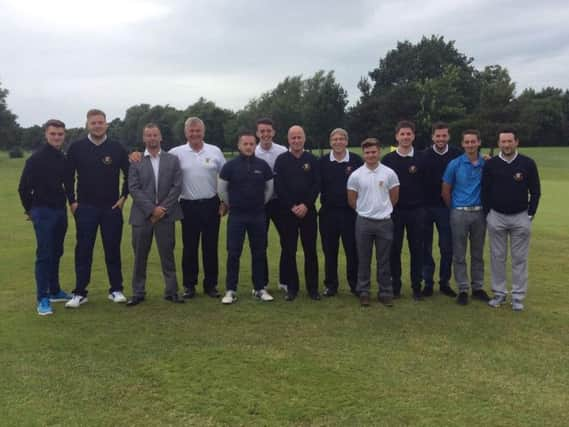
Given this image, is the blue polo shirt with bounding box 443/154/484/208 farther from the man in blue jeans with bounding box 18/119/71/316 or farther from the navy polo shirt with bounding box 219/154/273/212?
the man in blue jeans with bounding box 18/119/71/316

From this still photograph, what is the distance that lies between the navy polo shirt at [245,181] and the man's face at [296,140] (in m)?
0.49

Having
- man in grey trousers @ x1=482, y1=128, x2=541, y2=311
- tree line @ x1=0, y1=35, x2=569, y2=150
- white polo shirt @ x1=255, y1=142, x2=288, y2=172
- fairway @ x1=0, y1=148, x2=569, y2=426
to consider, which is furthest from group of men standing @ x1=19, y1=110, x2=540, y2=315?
tree line @ x1=0, y1=35, x2=569, y2=150

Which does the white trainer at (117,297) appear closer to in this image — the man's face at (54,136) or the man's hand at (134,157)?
the man's hand at (134,157)

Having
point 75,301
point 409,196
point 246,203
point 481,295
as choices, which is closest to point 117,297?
point 75,301

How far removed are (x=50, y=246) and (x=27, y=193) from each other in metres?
0.72

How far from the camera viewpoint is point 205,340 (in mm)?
5297

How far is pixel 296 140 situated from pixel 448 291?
2994mm

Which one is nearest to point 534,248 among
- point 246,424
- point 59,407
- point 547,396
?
point 547,396

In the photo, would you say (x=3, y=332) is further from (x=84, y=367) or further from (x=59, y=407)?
(x=59, y=407)

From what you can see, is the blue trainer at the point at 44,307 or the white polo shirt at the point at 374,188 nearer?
the blue trainer at the point at 44,307

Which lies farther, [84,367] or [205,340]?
[205,340]

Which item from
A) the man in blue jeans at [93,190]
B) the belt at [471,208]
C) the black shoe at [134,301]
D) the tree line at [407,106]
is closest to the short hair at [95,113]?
the man in blue jeans at [93,190]

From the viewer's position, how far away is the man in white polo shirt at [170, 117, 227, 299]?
685 cm

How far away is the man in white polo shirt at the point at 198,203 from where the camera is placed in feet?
22.5
